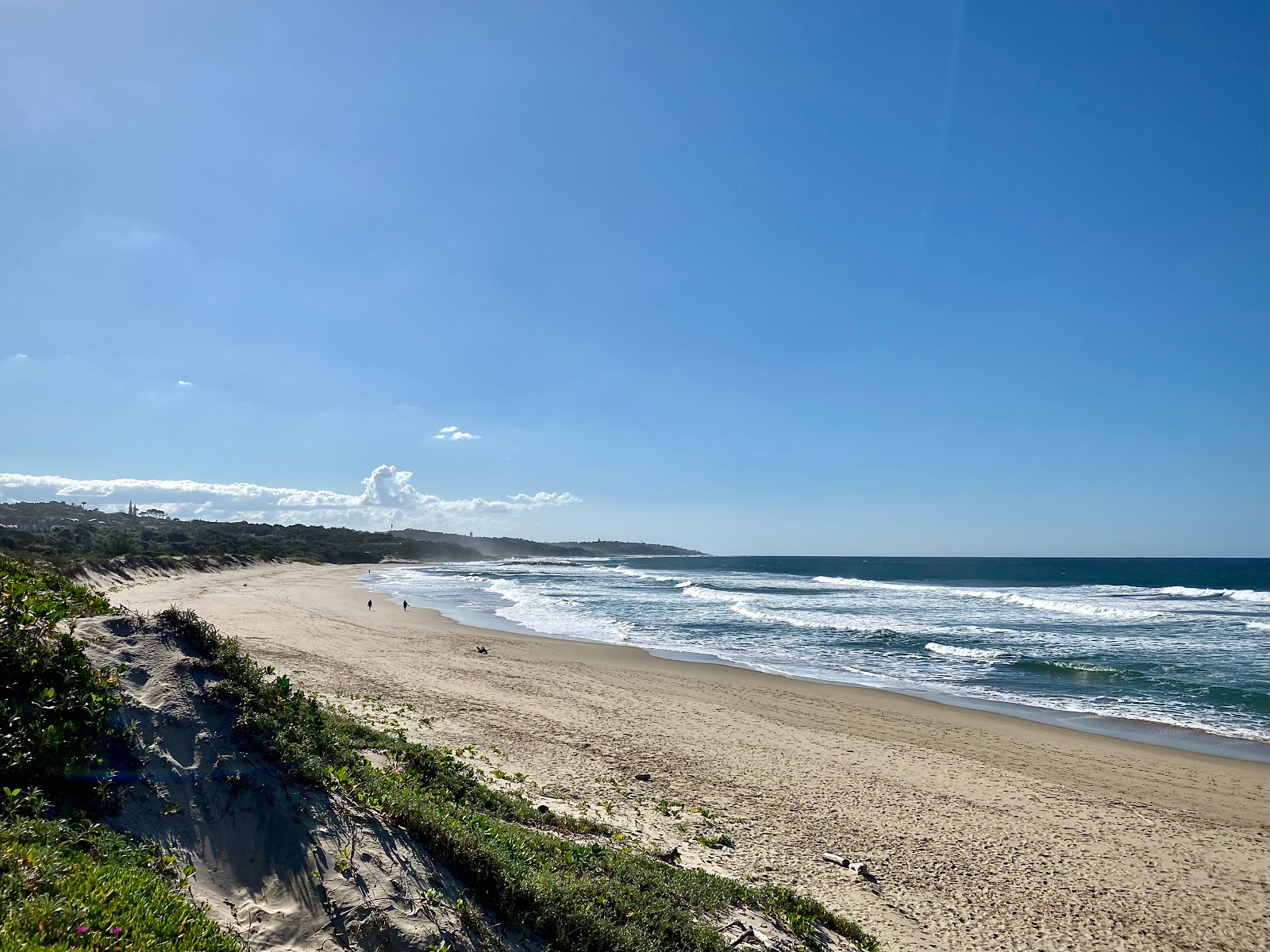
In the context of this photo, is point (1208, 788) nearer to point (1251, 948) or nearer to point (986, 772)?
point (986, 772)

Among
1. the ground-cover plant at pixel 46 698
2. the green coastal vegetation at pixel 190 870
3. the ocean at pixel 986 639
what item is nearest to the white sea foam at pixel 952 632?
the ocean at pixel 986 639

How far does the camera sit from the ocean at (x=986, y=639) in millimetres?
16969

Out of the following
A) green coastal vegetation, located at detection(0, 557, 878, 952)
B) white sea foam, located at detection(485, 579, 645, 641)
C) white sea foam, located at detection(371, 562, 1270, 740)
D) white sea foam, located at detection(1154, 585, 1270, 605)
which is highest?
green coastal vegetation, located at detection(0, 557, 878, 952)

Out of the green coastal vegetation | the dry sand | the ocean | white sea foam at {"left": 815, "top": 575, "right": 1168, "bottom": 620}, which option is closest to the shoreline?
the ocean

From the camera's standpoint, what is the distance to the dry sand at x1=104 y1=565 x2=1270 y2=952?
7230 mm

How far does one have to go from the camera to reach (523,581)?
63.2m

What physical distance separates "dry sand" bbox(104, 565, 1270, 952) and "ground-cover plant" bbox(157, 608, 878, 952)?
1.20 m

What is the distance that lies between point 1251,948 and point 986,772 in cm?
489

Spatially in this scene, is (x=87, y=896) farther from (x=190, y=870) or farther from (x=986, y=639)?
(x=986, y=639)

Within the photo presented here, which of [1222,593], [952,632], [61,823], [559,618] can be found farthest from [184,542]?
[1222,593]

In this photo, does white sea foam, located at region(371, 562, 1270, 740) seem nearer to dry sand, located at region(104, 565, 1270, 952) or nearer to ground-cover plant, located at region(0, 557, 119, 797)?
dry sand, located at region(104, 565, 1270, 952)

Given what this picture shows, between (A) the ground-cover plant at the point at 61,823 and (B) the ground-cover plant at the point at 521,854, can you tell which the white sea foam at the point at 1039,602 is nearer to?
(B) the ground-cover plant at the point at 521,854

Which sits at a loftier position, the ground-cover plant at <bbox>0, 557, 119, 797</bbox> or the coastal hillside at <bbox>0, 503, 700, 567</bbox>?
the ground-cover plant at <bbox>0, 557, 119, 797</bbox>

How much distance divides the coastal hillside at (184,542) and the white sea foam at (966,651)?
131ft
